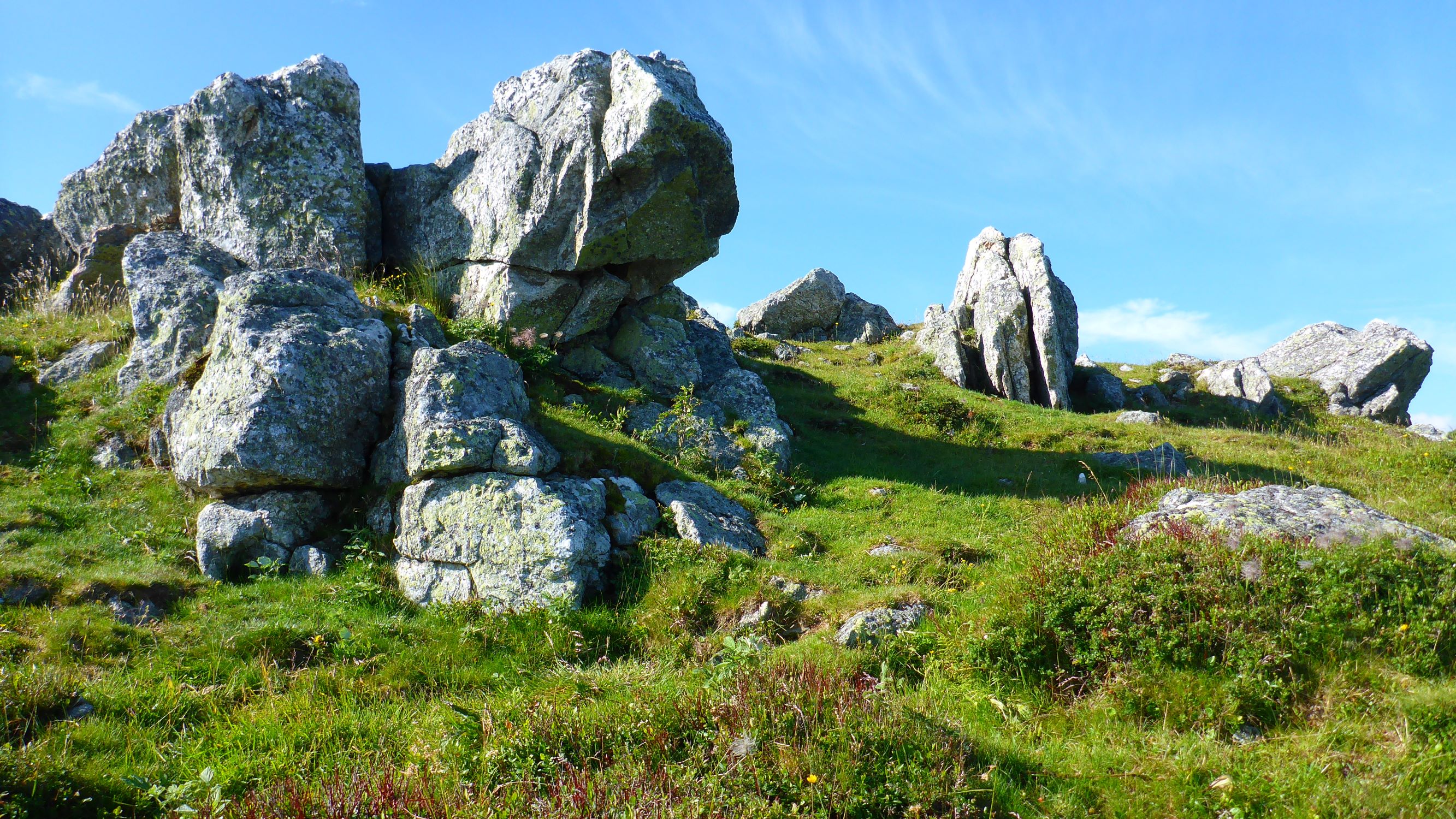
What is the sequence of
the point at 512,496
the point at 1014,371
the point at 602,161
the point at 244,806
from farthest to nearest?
1. the point at 1014,371
2. the point at 602,161
3. the point at 512,496
4. the point at 244,806

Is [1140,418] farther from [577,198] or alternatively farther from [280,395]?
[280,395]

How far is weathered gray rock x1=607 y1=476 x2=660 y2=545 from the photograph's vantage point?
45.2 ft

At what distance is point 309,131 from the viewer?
21625mm

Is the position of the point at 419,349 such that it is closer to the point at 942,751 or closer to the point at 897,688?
the point at 897,688

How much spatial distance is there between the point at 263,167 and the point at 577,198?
846cm

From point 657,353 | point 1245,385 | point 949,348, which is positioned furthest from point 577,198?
point 1245,385

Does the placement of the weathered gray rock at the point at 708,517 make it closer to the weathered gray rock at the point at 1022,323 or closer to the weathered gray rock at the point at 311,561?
the weathered gray rock at the point at 311,561

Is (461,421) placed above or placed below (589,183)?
below

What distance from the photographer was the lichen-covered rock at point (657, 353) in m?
21.5

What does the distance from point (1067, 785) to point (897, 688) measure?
2.18 meters

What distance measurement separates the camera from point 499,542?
502 inches

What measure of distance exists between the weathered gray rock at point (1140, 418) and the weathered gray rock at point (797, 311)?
18.4m

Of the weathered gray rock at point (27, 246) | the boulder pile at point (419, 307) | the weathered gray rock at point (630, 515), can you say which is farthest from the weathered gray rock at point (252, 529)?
the weathered gray rock at point (27, 246)

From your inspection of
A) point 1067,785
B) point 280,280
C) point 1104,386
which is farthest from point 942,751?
point 1104,386
